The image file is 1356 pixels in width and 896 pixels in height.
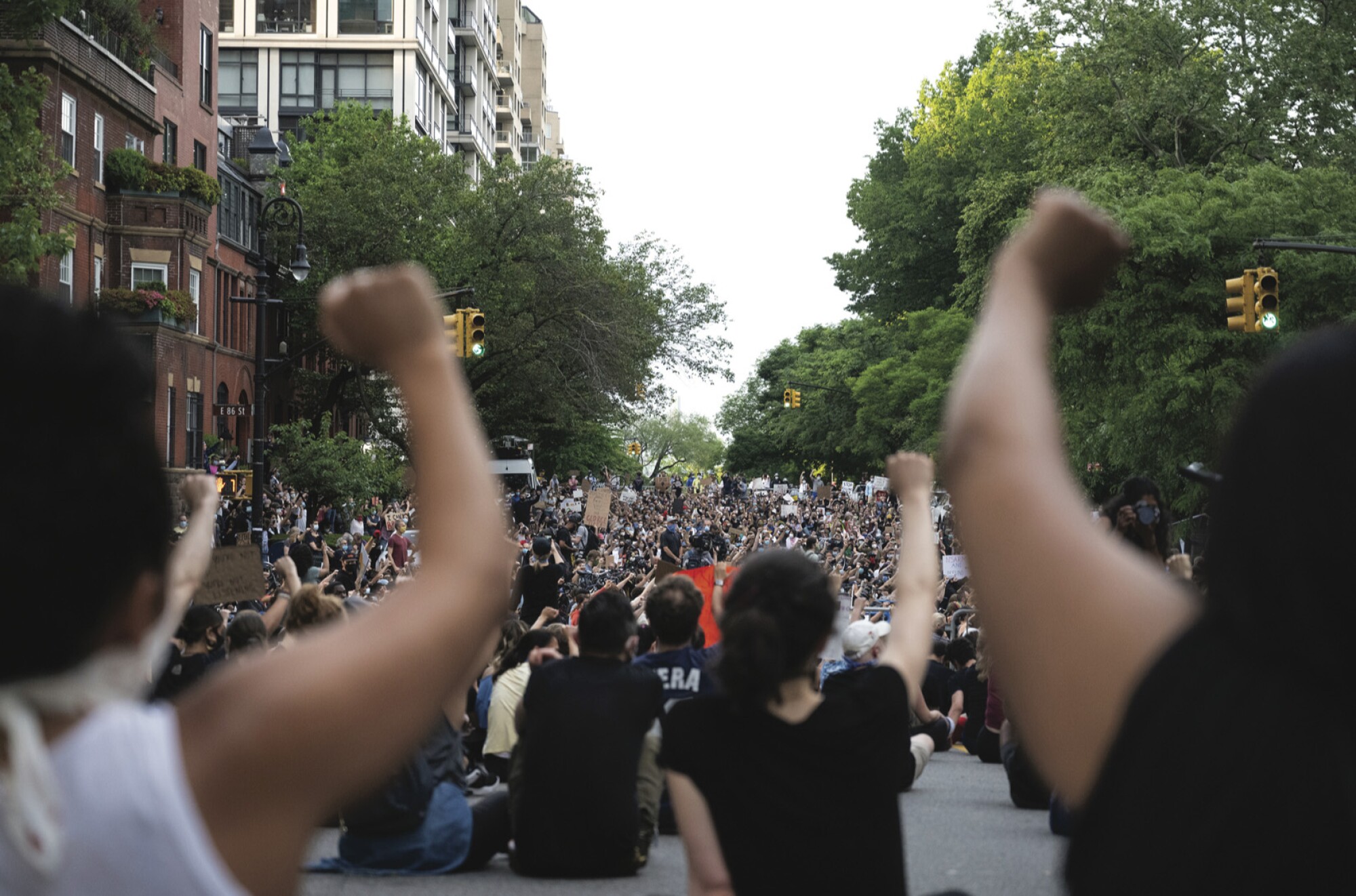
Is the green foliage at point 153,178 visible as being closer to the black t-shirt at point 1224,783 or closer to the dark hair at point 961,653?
the dark hair at point 961,653

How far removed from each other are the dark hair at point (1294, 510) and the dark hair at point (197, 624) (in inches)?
340

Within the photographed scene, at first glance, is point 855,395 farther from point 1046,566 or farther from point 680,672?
point 1046,566

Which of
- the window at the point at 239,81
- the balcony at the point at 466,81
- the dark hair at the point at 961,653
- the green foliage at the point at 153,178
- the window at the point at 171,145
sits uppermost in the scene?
the balcony at the point at 466,81

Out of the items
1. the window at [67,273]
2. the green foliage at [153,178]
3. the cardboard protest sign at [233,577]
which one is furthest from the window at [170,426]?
the cardboard protest sign at [233,577]

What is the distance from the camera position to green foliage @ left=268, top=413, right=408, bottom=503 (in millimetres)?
40594

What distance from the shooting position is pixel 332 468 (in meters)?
40.7

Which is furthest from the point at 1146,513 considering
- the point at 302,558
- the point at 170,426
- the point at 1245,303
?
the point at 170,426

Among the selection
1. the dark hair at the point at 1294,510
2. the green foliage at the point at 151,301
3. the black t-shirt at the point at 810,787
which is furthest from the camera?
the green foliage at the point at 151,301

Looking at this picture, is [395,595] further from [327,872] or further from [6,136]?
[6,136]

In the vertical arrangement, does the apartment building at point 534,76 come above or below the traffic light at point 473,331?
above

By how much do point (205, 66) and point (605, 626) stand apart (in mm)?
44372

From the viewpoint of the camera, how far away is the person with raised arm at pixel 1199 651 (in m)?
1.28

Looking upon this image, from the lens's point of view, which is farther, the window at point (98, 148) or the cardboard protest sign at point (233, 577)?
the window at point (98, 148)

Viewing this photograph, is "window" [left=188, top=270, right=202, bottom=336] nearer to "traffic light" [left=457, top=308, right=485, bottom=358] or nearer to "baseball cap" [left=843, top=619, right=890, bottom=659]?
"traffic light" [left=457, top=308, right=485, bottom=358]
